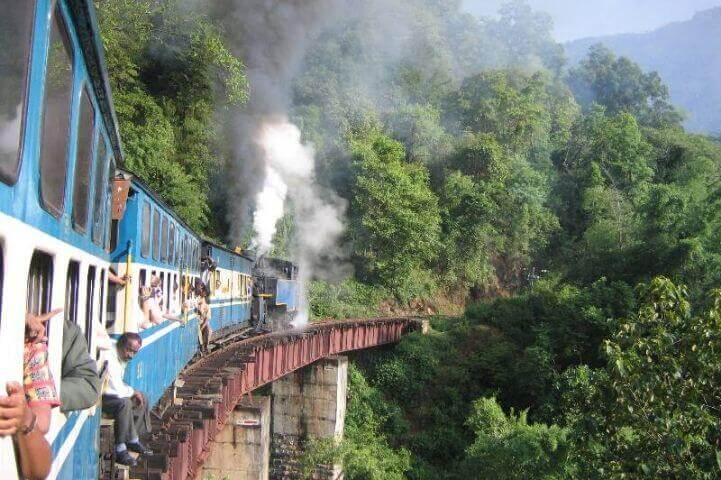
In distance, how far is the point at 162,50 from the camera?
2478 cm

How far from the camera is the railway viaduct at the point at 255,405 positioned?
8.50 meters

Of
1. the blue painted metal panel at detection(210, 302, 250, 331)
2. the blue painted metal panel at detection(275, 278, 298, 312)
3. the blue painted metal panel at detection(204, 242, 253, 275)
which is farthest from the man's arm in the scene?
the blue painted metal panel at detection(275, 278, 298, 312)

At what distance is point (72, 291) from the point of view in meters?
3.13

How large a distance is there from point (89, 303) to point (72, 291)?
1.93 feet

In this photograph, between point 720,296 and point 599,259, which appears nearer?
point 720,296

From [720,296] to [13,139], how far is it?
5.69 metres

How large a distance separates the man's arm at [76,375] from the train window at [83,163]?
1.64 feet

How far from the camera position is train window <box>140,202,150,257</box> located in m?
6.40

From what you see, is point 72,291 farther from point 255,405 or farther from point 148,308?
point 255,405

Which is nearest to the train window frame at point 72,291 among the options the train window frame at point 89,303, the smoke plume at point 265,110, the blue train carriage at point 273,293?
the train window frame at point 89,303

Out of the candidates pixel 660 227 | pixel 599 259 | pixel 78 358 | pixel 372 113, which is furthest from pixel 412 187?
pixel 78 358

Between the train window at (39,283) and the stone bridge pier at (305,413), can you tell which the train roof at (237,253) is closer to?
the stone bridge pier at (305,413)

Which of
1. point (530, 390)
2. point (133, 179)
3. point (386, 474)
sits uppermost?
point (133, 179)

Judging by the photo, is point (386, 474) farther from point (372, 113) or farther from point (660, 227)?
point (372, 113)
